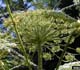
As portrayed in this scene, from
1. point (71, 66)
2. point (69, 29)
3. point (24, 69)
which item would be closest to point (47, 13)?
point (69, 29)

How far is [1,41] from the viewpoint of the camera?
452 centimetres

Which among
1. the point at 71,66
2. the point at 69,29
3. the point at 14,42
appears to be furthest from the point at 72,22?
the point at 71,66

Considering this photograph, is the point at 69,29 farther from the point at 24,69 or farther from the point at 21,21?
the point at 24,69

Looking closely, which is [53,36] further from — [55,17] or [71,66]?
[71,66]

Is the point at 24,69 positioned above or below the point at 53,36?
below

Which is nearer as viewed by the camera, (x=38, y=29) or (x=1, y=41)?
(x=38, y=29)

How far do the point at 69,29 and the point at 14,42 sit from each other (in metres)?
0.76

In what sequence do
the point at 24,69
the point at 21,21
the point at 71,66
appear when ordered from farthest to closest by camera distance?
the point at 24,69 → the point at 71,66 → the point at 21,21

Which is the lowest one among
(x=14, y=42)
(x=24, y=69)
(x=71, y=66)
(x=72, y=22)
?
(x=24, y=69)

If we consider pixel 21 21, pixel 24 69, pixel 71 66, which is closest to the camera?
pixel 21 21

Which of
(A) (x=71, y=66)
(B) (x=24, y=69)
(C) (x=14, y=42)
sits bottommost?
(B) (x=24, y=69)

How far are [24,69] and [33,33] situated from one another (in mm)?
10133

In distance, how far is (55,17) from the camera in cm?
422

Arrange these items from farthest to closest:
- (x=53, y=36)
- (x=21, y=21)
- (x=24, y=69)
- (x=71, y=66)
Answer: (x=24, y=69), (x=71, y=66), (x=53, y=36), (x=21, y=21)
